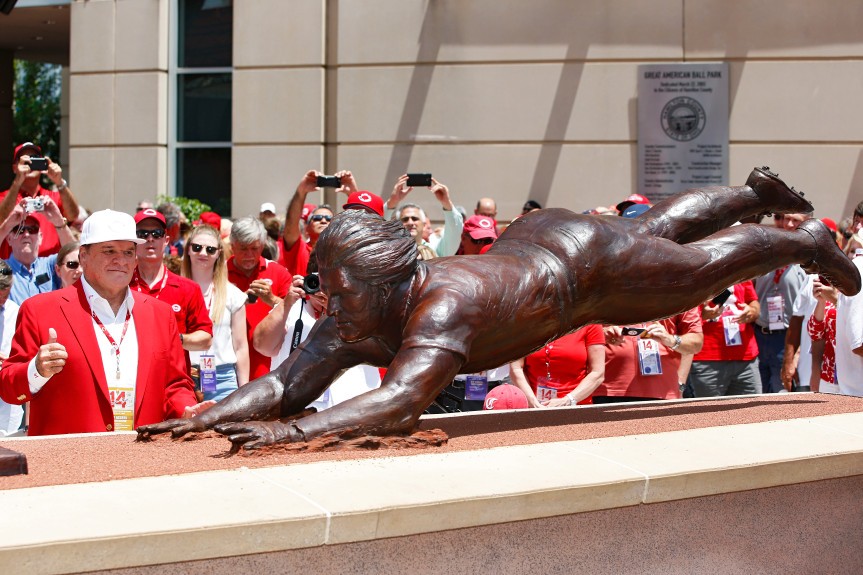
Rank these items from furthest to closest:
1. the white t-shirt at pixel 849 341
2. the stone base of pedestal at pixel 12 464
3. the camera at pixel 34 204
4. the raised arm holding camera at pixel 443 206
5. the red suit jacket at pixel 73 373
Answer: the raised arm holding camera at pixel 443 206 < the camera at pixel 34 204 < the white t-shirt at pixel 849 341 < the red suit jacket at pixel 73 373 < the stone base of pedestal at pixel 12 464

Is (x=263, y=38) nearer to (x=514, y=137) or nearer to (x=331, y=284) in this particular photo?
(x=514, y=137)

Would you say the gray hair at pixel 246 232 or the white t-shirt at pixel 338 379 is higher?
the gray hair at pixel 246 232

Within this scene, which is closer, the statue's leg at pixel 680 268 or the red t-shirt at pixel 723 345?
the statue's leg at pixel 680 268

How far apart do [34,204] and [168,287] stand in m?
1.58

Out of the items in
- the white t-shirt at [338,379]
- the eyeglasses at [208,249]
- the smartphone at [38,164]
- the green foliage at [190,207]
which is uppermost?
the smartphone at [38,164]

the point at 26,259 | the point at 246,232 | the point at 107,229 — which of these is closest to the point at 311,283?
the point at 107,229

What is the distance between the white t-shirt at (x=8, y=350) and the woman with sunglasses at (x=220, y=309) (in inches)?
40.0

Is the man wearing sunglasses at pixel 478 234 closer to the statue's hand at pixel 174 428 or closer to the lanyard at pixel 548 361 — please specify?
the lanyard at pixel 548 361

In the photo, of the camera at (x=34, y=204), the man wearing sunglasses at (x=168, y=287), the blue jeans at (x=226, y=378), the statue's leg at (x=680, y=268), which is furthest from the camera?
the camera at (x=34, y=204)

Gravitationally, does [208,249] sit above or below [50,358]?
above

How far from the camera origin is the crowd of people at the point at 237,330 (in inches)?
186

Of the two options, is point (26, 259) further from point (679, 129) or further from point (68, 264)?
point (679, 129)

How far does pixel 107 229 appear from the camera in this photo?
479 cm

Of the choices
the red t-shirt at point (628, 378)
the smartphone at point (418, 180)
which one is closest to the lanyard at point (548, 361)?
the red t-shirt at point (628, 378)
